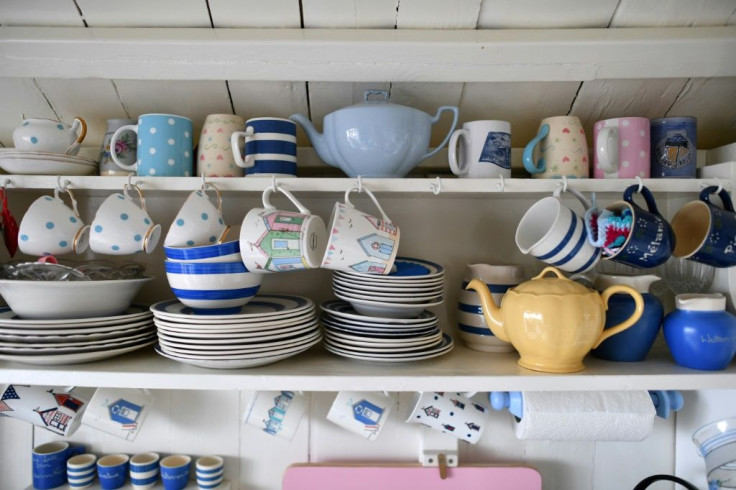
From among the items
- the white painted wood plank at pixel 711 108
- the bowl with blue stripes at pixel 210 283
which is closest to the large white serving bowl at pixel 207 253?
the bowl with blue stripes at pixel 210 283

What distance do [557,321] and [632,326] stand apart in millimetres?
195

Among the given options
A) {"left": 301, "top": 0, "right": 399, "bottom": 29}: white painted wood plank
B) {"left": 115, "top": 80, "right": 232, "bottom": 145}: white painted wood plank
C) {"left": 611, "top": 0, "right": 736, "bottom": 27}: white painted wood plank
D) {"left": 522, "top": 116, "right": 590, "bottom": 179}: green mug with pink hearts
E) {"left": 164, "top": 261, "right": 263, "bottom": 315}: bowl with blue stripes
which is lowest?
{"left": 164, "top": 261, "right": 263, "bottom": 315}: bowl with blue stripes

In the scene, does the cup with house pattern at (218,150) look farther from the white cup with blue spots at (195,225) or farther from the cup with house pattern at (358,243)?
the cup with house pattern at (358,243)

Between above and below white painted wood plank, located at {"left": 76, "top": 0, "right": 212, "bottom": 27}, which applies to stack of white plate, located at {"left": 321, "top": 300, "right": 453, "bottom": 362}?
below

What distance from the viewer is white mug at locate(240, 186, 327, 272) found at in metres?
0.79

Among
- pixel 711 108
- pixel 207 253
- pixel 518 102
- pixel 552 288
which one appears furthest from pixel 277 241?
pixel 711 108

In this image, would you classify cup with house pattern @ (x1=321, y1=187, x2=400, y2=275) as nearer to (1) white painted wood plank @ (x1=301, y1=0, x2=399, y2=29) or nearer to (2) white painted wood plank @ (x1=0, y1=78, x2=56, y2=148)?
(1) white painted wood plank @ (x1=301, y1=0, x2=399, y2=29)

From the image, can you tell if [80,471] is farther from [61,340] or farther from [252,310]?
[252,310]

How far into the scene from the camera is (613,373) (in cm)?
83

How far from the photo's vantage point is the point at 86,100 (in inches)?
38.7

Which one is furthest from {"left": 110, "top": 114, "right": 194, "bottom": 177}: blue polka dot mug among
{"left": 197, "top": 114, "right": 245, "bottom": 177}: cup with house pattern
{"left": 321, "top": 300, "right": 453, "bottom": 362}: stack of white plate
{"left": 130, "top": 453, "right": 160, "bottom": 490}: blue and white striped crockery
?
{"left": 130, "top": 453, "right": 160, "bottom": 490}: blue and white striped crockery

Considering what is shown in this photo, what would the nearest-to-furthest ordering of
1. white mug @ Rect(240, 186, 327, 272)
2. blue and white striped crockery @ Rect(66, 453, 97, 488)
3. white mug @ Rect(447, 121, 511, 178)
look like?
white mug @ Rect(240, 186, 327, 272)
white mug @ Rect(447, 121, 511, 178)
blue and white striped crockery @ Rect(66, 453, 97, 488)

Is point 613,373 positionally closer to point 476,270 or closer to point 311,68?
point 476,270

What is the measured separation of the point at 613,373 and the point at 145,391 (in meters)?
0.90
